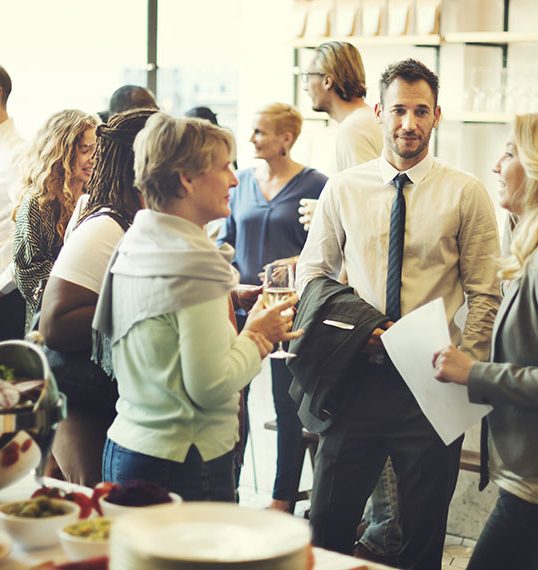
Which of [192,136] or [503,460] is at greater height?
[192,136]

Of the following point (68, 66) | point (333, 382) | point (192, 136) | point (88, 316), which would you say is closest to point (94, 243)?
point (88, 316)

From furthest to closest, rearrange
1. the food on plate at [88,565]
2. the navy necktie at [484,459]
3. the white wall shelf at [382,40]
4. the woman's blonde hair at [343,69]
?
the white wall shelf at [382,40] < the woman's blonde hair at [343,69] < the navy necktie at [484,459] < the food on plate at [88,565]

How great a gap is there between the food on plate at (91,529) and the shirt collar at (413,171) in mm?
1563

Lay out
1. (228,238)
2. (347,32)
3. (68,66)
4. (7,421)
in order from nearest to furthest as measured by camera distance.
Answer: (7,421), (228,238), (347,32), (68,66)

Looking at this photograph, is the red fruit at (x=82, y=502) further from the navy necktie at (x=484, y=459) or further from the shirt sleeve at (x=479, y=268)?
the shirt sleeve at (x=479, y=268)

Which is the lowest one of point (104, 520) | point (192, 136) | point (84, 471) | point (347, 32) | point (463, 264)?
point (84, 471)

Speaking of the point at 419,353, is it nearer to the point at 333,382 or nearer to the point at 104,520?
the point at 333,382

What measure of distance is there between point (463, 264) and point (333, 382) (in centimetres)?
48

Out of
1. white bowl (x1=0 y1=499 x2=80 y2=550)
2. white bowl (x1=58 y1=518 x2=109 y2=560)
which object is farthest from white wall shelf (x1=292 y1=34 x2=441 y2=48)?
white bowl (x1=58 y1=518 x2=109 y2=560)

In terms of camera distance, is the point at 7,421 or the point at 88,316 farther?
the point at 88,316

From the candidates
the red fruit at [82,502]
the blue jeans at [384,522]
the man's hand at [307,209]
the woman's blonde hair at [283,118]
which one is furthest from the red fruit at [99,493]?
the woman's blonde hair at [283,118]

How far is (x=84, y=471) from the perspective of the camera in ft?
8.30

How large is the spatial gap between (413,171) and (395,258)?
255mm

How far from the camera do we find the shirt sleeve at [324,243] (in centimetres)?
293
